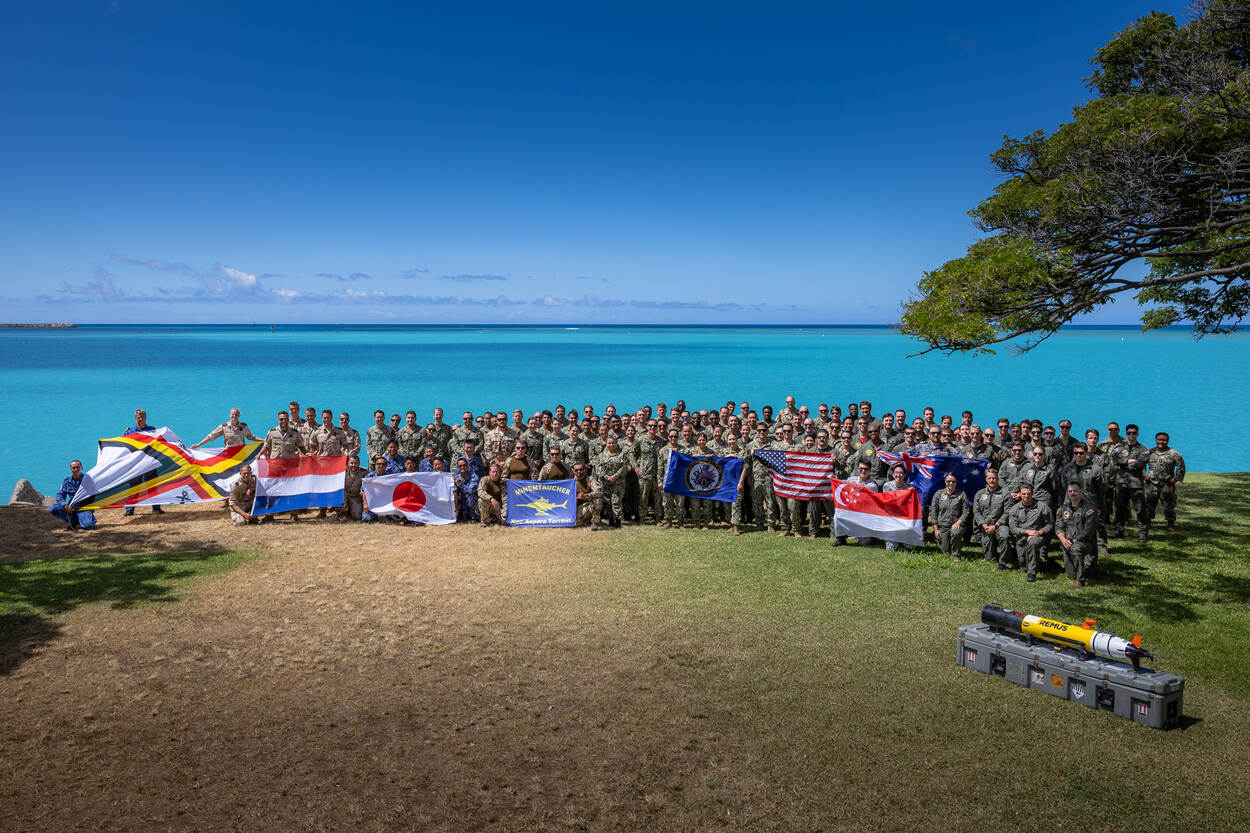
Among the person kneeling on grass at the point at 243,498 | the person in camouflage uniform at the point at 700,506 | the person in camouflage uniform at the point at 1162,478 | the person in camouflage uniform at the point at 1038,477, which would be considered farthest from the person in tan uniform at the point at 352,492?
the person in camouflage uniform at the point at 1162,478

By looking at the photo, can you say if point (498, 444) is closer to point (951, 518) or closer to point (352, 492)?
point (352, 492)

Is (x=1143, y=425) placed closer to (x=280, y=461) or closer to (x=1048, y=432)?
(x=1048, y=432)

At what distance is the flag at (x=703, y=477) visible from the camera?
14.3 metres

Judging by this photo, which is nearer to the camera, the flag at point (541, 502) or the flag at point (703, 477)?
the flag at point (703, 477)

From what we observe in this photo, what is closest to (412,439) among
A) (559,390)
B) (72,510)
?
(72,510)

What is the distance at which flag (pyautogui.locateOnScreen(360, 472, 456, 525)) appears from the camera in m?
14.7

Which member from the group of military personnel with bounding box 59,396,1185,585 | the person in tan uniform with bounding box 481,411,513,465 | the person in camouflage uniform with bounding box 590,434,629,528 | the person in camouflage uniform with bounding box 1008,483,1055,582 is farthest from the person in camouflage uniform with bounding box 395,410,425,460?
the person in camouflage uniform with bounding box 1008,483,1055,582

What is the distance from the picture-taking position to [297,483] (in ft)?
49.2

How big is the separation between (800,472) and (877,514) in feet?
5.13

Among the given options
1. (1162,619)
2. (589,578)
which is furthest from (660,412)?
(1162,619)

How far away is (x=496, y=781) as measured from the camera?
6.01 meters

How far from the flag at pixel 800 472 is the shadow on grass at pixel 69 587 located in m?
9.83

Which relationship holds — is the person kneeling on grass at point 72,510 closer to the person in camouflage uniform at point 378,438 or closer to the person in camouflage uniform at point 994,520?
the person in camouflage uniform at point 378,438

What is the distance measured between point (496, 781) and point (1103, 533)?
451 inches
